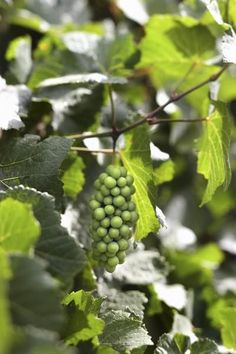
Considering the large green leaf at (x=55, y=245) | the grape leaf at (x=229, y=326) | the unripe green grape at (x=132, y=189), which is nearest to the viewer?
the large green leaf at (x=55, y=245)

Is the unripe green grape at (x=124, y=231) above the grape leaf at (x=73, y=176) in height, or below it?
below

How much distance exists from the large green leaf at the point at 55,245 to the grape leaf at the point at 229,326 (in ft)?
1.38

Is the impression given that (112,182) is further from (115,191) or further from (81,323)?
(81,323)

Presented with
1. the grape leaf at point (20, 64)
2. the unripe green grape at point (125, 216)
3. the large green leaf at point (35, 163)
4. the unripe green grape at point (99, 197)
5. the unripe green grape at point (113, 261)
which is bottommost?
the unripe green grape at point (113, 261)

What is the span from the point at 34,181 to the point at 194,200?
2.86 ft

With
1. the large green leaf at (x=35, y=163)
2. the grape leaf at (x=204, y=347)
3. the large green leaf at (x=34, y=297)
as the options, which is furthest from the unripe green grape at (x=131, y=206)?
the large green leaf at (x=34, y=297)

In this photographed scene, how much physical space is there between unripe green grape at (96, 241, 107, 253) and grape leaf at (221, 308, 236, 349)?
0.92ft

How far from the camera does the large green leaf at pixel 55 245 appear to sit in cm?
73

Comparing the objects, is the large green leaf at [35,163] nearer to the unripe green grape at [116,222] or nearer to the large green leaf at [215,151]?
the unripe green grape at [116,222]

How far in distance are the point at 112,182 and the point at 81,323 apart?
22cm

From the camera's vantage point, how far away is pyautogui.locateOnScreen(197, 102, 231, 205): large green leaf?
978 millimetres

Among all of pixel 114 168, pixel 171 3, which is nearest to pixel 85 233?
pixel 114 168

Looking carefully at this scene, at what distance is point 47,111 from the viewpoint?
117 centimetres

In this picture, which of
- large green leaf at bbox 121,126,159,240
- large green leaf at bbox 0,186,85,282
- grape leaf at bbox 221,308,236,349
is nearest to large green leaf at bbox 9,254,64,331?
large green leaf at bbox 0,186,85,282
